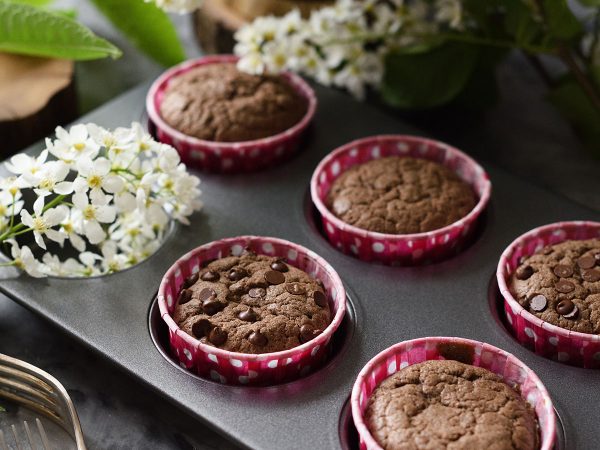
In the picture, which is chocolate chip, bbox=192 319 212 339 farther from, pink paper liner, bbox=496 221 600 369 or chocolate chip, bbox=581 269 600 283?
chocolate chip, bbox=581 269 600 283

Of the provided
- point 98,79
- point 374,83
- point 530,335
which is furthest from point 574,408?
point 98,79

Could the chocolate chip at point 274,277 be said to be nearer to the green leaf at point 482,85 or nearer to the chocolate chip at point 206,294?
the chocolate chip at point 206,294

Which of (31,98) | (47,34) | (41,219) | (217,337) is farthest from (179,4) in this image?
(217,337)

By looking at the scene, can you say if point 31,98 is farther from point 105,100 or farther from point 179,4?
point 179,4

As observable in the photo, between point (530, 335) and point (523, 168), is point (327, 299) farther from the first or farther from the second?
point (523, 168)

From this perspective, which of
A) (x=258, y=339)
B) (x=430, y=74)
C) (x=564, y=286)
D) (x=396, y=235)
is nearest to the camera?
(x=258, y=339)

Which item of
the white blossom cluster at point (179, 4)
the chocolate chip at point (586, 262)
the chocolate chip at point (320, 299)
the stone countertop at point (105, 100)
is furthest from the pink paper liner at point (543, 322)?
the white blossom cluster at point (179, 4)
